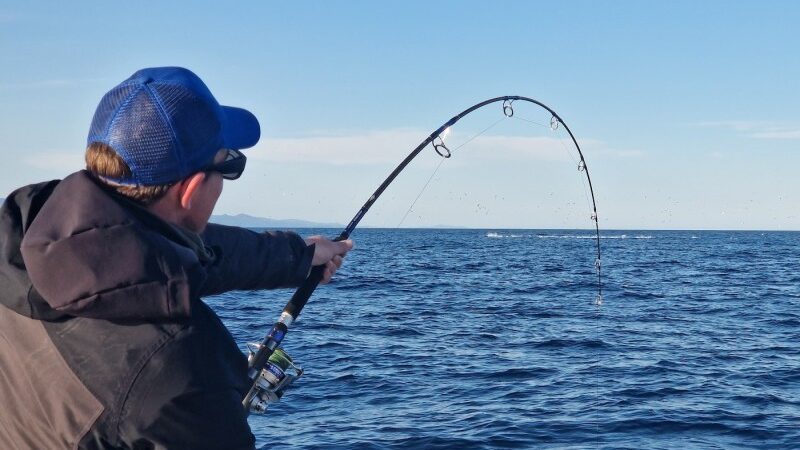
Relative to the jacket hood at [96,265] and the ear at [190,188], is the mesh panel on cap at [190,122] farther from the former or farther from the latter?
the jacket hood at [96,265]

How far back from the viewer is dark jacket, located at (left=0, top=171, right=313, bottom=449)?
1.59 meters

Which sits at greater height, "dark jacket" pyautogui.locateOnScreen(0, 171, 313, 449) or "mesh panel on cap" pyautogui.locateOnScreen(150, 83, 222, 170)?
"mesh panel on cap" pyautogui.locateOnScreen(150, 83, 222, 170)

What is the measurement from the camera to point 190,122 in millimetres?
1876

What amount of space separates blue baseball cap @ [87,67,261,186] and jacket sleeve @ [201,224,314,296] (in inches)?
25.7

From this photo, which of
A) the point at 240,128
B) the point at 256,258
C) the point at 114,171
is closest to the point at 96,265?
the point at 114,171

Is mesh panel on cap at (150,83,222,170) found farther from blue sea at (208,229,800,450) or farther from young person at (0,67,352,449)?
blue sea at (208,229,800,450)

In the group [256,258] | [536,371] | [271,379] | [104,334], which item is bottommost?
[536,371]

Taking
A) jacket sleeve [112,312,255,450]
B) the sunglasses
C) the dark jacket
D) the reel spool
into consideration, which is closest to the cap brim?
the sunglasses

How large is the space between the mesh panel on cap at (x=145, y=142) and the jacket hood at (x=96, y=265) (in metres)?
0.10

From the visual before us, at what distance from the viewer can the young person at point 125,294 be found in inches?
63.0

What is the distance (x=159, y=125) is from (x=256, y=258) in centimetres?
87

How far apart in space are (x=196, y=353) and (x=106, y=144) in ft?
1.63

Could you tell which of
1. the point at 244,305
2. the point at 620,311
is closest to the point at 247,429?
the point at 620,311

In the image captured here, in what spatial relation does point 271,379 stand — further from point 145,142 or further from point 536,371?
point 536,371
